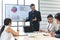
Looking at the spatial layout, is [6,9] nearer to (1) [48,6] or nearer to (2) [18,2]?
(2) [18,2]

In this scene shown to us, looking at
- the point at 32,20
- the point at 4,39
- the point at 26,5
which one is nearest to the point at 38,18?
the point at 32,20

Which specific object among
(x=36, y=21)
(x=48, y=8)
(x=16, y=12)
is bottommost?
(x=36, y=21)

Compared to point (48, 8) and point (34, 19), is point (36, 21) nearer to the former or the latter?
point (34, 19)

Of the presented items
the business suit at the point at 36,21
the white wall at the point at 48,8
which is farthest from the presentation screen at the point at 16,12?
the business suit at the point at 36,21

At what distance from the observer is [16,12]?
649 cm

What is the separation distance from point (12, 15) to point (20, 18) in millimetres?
373

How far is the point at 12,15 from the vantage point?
6418mm

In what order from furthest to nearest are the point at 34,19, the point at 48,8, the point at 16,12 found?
the point at 48,8 < the point at 16,12 < the point at 34,19

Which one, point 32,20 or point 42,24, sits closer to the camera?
point 32,20

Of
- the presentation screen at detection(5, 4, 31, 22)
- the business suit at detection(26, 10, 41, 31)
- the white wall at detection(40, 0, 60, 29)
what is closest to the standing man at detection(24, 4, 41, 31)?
the business suit at detection(26, 10, 41, 31)

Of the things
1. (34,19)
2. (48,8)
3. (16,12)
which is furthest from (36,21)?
(48,8)

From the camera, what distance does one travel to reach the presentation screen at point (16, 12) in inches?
251

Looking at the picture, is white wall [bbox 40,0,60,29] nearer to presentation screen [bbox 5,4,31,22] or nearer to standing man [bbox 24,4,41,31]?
presentation screen [bbox 5,4,31,22]

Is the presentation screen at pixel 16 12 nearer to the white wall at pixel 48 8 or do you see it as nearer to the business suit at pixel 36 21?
the white wall at pixel 48 8
